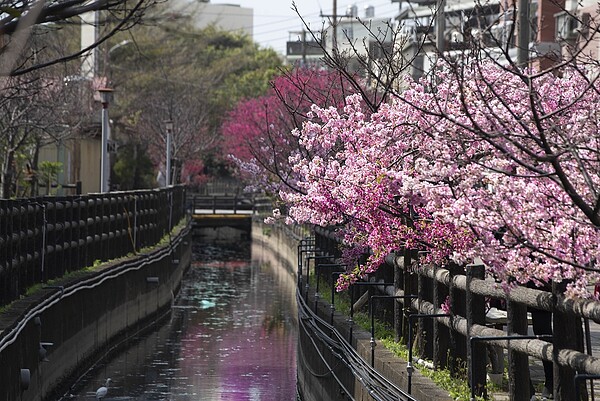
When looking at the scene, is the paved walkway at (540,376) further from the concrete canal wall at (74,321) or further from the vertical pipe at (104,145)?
the vertical pipe at (104,145)

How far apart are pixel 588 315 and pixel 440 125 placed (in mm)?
3503

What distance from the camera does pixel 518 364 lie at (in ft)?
33.9

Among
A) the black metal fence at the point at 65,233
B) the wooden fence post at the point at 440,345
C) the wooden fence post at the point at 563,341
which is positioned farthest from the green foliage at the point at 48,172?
the wooden fence post at the point at 563,341

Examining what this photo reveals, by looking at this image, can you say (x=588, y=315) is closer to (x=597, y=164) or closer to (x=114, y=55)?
(x=597, y=164)

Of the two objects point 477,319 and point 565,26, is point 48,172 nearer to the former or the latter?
point 565,26

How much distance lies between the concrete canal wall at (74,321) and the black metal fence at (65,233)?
33 centimetres

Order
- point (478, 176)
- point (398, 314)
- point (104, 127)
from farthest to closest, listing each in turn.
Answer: point (104, 127)
point (398, 314)
point (478, 176)

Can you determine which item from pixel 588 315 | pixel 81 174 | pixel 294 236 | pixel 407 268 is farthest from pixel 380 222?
pixel 81 174

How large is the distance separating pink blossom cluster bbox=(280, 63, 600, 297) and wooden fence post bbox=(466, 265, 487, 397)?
0.25 metres

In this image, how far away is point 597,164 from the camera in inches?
404

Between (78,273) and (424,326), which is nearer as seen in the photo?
(424,326)

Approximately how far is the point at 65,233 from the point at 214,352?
4.48m

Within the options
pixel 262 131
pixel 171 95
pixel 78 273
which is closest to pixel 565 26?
pixel 262 131

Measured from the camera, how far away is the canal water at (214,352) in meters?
21.3
